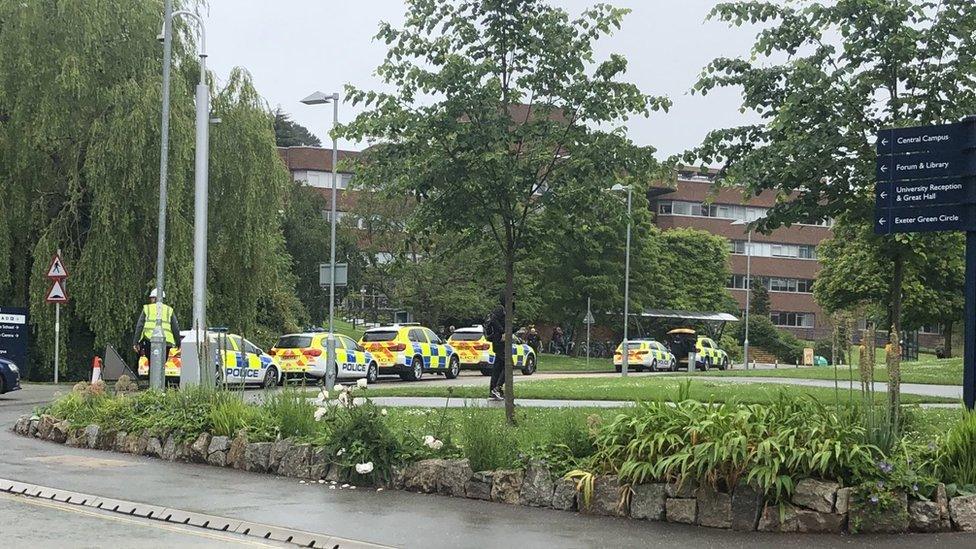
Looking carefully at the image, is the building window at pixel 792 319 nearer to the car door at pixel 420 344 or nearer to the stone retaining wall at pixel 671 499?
the car door at pixel 420 344

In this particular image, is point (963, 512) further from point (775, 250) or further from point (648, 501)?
point (775, 250)

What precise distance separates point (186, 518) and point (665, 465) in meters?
3.88

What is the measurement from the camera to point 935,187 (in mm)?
11750

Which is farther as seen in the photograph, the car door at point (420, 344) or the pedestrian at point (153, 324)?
the car door at point (420, 344)

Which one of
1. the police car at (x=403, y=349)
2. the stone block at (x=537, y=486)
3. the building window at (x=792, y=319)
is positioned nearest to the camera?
the stone block at (x=537, y=486)

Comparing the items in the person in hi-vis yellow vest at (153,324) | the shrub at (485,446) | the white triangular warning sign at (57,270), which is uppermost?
the white triangular warning sign at (57,270)

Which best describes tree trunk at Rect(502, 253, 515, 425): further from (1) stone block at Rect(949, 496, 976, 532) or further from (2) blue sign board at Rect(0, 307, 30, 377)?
(2) blue sign board at Rect(0, 307, 30, 377)

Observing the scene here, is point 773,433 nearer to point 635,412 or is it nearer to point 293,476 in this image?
point 635,412

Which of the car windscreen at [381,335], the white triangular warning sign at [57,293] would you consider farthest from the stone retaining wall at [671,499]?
the car windscreen at [381,335]

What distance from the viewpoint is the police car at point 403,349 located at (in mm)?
35156

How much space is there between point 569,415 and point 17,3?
2359 centimetres

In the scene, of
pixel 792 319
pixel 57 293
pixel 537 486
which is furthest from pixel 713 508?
pixel 792 319

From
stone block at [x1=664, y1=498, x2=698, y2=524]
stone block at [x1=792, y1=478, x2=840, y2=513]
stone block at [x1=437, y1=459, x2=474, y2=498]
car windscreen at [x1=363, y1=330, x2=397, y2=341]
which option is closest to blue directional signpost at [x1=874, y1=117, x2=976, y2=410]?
stone block at [x1=792, y1=478, x2=840, y2=513]

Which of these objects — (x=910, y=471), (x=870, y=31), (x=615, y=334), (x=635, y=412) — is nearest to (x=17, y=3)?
(x=870, y=31)
